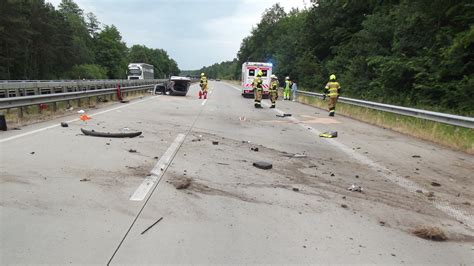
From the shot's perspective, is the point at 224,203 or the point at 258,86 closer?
the point at 224,203

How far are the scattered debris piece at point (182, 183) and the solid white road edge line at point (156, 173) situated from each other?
32 cm

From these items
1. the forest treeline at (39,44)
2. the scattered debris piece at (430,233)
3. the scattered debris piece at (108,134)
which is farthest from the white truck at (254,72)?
the forest treeline at (39,44)

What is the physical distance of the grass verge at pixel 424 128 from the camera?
11142 millimetres

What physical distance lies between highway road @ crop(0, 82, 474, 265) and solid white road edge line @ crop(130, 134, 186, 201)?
0.06ft

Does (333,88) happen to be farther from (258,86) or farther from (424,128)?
(424,128)

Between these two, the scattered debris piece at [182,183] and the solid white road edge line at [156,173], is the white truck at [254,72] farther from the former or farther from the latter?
the scattered debris piece at [182,183]

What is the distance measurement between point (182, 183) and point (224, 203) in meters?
1.02

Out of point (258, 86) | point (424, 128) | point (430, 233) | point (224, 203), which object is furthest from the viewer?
point (258, 86)

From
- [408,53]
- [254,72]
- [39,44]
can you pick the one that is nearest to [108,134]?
[408,53]

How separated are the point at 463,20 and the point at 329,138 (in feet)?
38.7

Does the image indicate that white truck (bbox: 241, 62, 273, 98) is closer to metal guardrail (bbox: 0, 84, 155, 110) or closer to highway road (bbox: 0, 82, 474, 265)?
metal guardrail (bbox: 0, 84, 155, 110)

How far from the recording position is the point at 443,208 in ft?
18.4

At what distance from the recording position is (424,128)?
13719 mm

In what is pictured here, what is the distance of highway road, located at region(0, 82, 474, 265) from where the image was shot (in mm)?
3988
